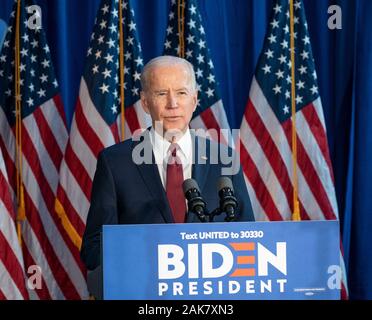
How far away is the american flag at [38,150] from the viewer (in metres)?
4.90

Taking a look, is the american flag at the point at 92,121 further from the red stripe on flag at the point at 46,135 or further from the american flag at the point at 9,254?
the american flag at the point at 9,254

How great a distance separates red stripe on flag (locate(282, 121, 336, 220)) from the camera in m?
4.84

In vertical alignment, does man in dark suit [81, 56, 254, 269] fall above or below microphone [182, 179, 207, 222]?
above

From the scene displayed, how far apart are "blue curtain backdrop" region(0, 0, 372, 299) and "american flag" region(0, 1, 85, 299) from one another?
237 mm

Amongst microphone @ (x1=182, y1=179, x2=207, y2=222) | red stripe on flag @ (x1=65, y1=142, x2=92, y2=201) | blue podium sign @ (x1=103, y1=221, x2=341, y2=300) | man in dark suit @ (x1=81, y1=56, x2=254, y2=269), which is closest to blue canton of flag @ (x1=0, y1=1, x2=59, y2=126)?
red stripe on flag @ (x1=65, y1=142, x2=92, y2=201)

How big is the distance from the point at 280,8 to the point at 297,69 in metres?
0.41

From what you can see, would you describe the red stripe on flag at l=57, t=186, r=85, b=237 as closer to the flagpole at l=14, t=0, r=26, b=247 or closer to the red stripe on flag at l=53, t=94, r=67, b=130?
the flagpole at l=14, t=0, r=26, b=247

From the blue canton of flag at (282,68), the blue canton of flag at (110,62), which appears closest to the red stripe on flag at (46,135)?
the blue canton of flag at (110,62)

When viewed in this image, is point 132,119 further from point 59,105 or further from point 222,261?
point 222,261

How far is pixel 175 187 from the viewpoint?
3.09 meters

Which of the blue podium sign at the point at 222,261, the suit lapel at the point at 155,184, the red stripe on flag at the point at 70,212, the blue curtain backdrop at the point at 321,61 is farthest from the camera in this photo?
the blue curtain backdrop at the point at 321,61

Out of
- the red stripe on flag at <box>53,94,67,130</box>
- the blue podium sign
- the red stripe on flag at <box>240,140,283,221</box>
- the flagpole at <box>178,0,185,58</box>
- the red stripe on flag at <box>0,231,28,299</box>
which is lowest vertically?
the blue podium sign

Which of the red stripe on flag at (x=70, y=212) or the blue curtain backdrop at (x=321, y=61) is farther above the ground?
the blue curtain backdrop at (x=321, y=61)
